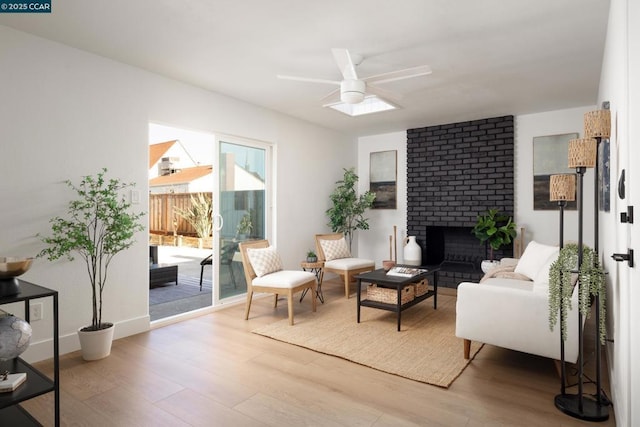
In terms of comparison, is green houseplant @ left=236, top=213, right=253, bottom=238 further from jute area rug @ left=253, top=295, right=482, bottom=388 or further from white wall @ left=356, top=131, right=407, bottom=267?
white wall @ left=356, top=131, right=407, bottom=267

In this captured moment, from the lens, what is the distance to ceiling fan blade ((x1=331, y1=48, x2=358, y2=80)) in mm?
2755

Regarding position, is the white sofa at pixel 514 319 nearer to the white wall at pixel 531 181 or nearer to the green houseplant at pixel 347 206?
the white wall at pixel 531 181

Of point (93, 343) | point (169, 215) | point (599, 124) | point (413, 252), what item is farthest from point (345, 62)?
point (169, 215)

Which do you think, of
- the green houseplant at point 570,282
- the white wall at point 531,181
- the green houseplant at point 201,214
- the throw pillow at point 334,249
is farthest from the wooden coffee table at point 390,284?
the green houseplant at point 201,214

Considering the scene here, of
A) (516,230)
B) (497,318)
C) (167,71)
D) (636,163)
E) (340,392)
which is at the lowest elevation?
(340,392)

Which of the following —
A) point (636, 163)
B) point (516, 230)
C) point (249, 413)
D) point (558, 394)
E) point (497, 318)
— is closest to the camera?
point (636, 163)

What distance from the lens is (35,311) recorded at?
2.92 metres

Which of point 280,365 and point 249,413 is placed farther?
point 280,365

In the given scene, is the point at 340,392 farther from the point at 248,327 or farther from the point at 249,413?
the point at 248,327

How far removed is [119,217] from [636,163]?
3.33 metres

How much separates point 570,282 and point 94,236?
3.52 m

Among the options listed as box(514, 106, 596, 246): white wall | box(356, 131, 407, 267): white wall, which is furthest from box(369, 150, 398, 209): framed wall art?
box(514, 106, 596, 246): white wall

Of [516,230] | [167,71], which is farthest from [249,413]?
[516,230]

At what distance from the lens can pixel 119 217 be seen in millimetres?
3076
